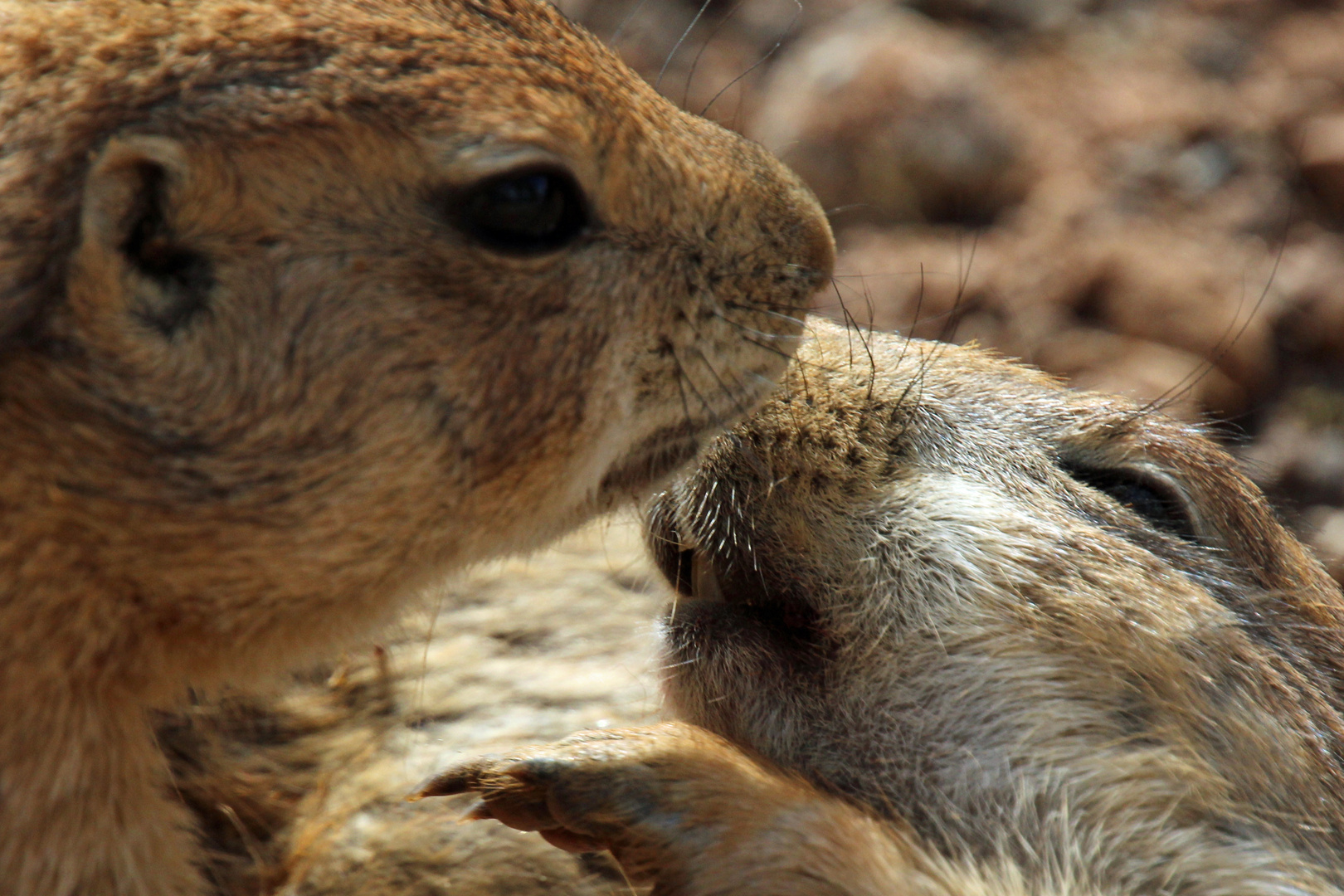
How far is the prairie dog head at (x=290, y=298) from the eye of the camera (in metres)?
1.84

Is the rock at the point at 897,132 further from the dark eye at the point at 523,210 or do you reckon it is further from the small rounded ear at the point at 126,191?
the small rounded ear at the point at 126,191

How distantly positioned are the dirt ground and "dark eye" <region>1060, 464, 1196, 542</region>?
0.69 m

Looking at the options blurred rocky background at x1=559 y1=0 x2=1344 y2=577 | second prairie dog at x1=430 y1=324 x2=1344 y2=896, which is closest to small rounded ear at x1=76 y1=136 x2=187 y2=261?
second prairie dog at x1=430 y1=324 x2=1344 y2=896

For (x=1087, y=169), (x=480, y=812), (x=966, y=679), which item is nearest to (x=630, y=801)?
(x=480, y=812)

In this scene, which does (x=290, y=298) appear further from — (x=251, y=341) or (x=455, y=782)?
(x=455, y=782)

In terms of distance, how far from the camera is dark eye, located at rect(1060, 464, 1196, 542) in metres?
3.07

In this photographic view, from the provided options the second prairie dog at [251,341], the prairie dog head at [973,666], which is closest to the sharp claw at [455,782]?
the second prairie dog at [251,341]

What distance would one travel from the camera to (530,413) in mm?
2088

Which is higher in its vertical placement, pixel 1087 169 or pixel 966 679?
pixel 1087 169

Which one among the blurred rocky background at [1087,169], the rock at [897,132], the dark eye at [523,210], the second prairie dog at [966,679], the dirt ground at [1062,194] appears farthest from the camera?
the rock at [897,132]

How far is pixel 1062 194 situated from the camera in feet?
19.7

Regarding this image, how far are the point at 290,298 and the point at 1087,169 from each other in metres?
4.94

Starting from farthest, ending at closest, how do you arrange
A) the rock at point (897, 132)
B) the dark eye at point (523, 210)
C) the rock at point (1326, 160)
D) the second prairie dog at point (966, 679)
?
1. the rock at point (1326, 160)
2. the rock at point (897, 132)
3. the second prairie dog at point (966, 679)
4. the dark eye at point (523, 210)

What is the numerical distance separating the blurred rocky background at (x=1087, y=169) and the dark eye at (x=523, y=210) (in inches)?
115
